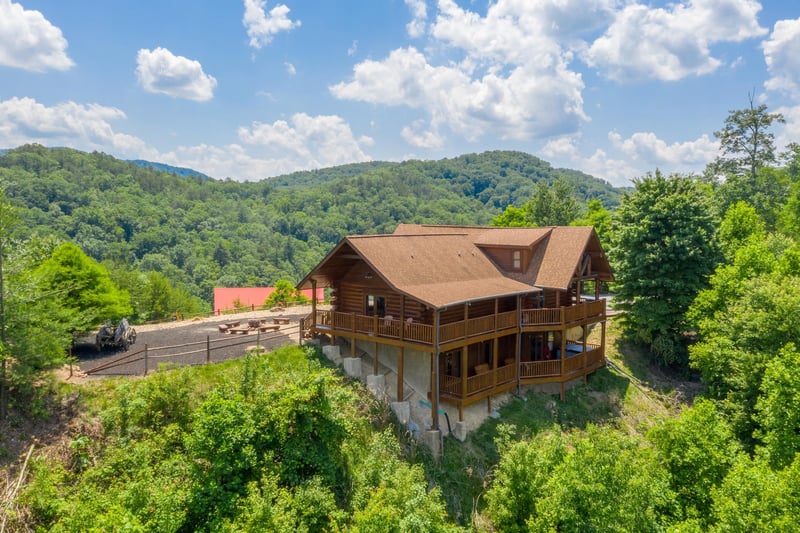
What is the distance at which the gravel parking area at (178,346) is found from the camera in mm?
19783

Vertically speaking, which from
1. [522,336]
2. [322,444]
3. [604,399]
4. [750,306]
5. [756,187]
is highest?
[756,187]

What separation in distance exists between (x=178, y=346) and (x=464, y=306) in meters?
12.9

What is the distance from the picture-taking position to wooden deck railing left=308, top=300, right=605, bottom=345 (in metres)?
19.1

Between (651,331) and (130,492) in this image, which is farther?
(651,331)

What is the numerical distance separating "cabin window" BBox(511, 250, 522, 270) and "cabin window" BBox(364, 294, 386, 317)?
312 inches

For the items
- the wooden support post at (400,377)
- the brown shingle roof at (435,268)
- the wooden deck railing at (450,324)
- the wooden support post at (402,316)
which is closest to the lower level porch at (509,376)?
the wooden support post at (400,377)

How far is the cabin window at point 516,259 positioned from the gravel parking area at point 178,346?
12.3 meters

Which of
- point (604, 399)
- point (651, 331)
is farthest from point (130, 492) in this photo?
point (651, 331)

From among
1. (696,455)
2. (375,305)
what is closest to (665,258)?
(696,455)

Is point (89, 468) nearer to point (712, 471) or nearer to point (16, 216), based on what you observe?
point (16, 216)

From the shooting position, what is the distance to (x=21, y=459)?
14.2 meters

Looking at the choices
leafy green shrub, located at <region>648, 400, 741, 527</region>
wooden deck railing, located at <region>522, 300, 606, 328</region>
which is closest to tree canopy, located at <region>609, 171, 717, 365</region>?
wooden deck railing, located at <region>522, 300, 606, 328</region>

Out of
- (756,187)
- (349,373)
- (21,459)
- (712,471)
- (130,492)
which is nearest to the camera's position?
(130,492)

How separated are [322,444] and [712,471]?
12958mm
